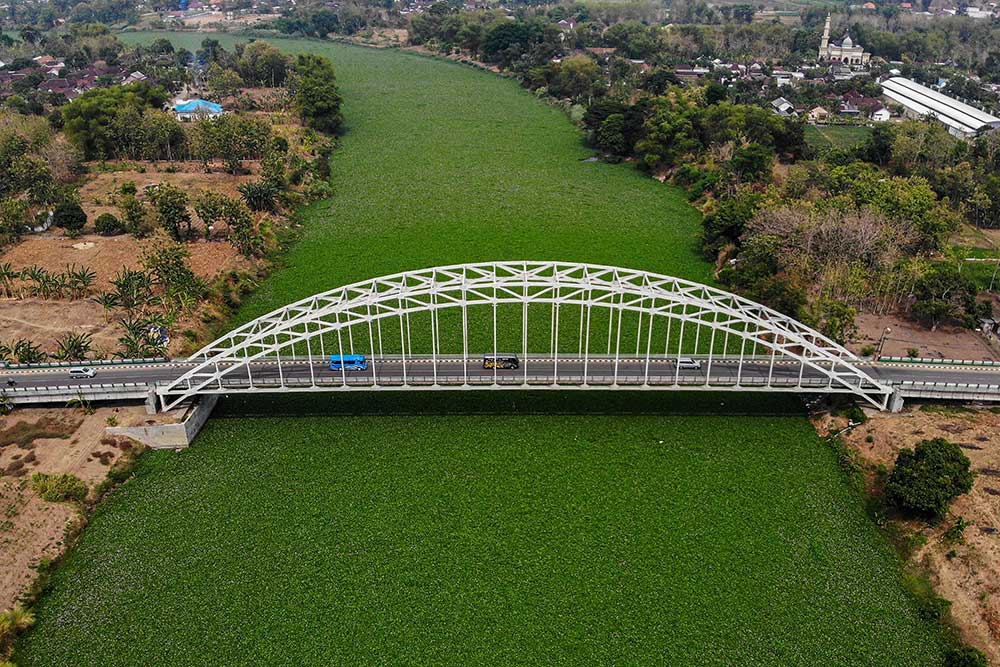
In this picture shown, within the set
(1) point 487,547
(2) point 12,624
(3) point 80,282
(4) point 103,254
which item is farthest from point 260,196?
(1) point 487,547

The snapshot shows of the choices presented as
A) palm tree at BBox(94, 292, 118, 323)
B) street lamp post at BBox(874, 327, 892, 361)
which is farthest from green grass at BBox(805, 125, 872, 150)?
palm tree at BBox(94, 292, 118, 323)

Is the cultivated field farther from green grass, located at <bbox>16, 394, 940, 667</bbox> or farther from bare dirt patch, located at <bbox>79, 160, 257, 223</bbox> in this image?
bare dirt patch, located at <bbox>79, 160, 257, 223</bbox>

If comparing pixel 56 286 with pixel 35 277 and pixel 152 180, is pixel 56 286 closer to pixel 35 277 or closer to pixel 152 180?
pixel 35 277

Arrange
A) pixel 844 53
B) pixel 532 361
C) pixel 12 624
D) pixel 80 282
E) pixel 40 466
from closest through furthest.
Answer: pixel 12 624 → pixel 40 466 → pixel 532 361 → pixel 80 282 → pixel 844 53

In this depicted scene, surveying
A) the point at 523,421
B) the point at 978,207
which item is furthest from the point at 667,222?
the point at 523,421

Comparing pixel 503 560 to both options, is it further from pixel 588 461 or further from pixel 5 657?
pixel 5 657
